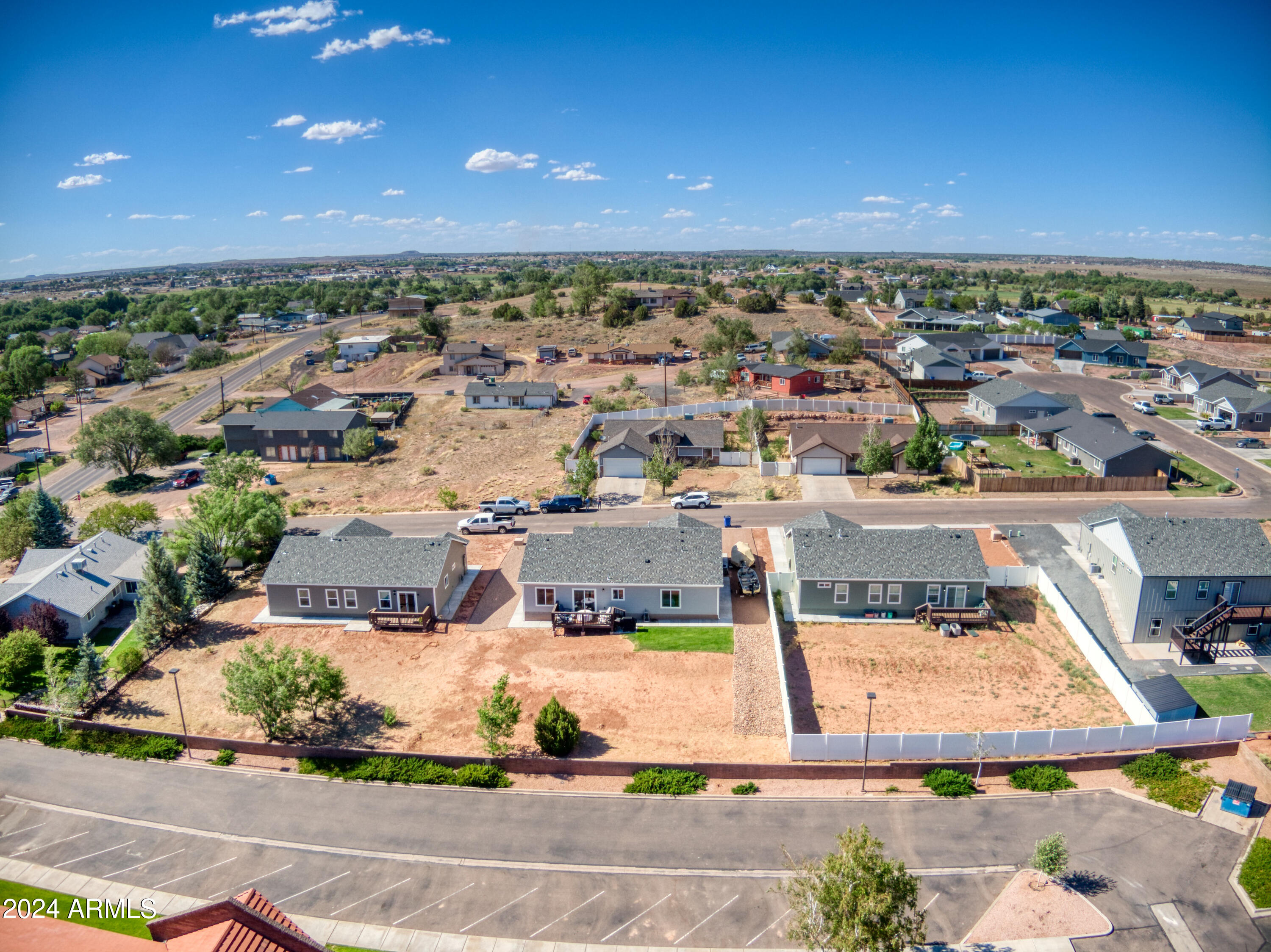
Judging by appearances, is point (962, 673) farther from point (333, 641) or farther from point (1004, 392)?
point (1004, 392)

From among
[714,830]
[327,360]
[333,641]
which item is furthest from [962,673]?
[327,360]

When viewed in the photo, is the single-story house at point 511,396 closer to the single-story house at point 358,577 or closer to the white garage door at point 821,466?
the white garage door at point 821,466

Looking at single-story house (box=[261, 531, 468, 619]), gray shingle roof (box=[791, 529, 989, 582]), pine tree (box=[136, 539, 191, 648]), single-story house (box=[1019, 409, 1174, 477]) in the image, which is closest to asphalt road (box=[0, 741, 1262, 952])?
pine tree (box=[136, 539, 191, 648])

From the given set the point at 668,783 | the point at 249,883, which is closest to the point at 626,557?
the point at 668,783

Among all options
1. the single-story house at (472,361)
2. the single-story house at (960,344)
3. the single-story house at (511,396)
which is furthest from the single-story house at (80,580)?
the single-story house at (960,344)

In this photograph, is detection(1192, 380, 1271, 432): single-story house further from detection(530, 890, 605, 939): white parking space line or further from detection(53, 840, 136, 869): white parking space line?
detection(53, 840, 136, 869): white parking space line

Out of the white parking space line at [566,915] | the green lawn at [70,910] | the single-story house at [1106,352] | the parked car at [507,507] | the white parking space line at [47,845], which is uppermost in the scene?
the single-story house at [1106,352]
